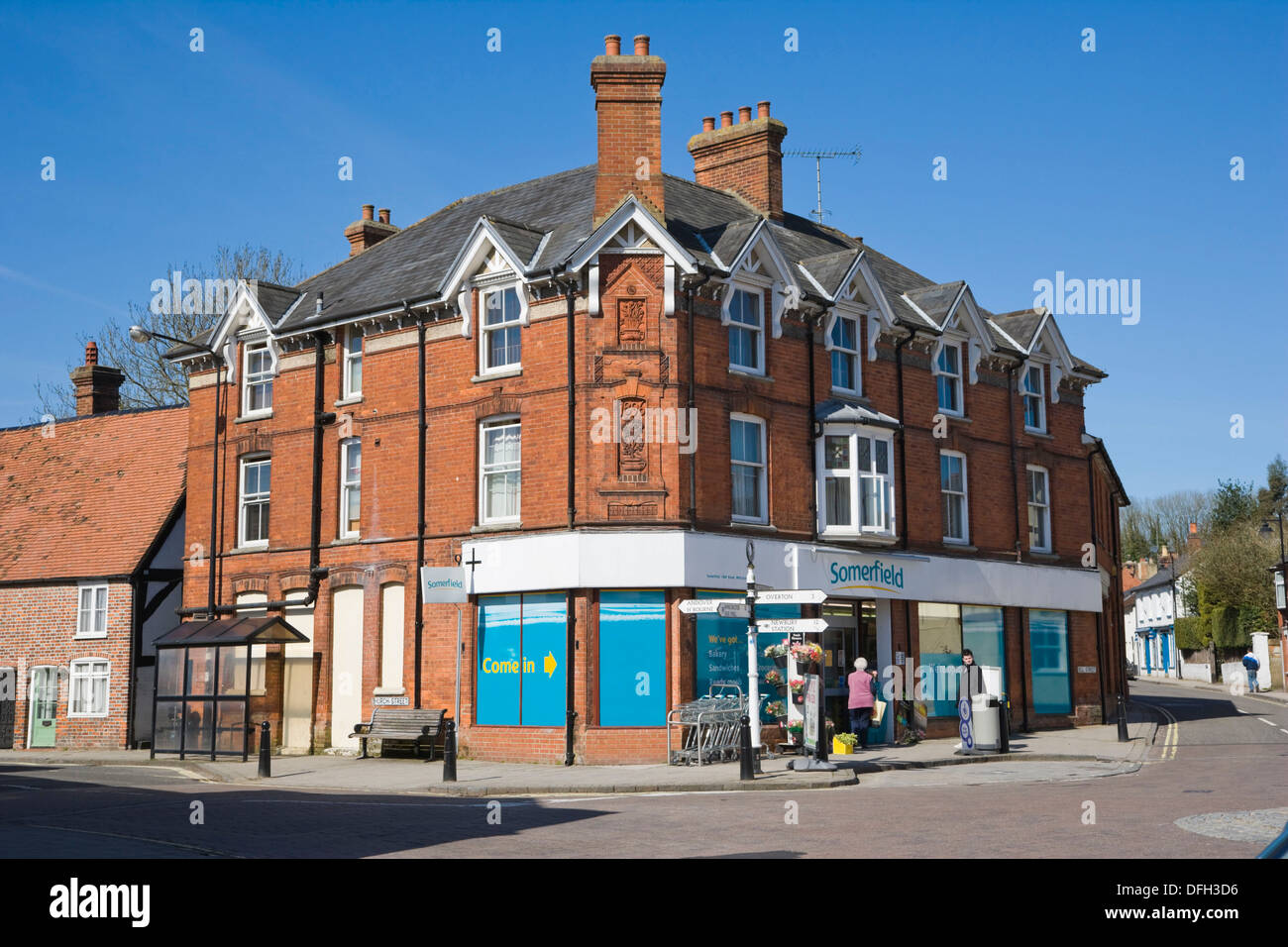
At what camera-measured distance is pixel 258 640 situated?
2648cm

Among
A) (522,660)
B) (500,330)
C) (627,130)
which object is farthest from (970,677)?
(627,130)

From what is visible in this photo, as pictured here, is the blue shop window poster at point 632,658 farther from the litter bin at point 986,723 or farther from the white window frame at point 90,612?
the white window frame at point 90,612

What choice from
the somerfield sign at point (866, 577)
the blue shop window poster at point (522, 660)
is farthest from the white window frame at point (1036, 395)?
the blue shop window poster at point (522, 660)

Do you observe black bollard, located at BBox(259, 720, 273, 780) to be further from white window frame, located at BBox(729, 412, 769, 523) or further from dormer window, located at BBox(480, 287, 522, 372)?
white window frame, located at BBox(729, 412, 769, 523)

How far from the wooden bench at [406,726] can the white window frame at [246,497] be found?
6.33m

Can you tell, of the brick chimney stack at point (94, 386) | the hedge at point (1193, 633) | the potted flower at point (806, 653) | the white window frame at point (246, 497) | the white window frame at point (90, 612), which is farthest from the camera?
the hedge at point (1193, 633)

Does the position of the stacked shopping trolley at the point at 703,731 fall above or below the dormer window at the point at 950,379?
below

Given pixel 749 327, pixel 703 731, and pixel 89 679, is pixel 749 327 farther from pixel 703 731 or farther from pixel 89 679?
pixel 89 679

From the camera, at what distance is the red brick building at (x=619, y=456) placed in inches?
934

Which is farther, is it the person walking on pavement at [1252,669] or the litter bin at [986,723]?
the person walking on pavement at [1252,669]

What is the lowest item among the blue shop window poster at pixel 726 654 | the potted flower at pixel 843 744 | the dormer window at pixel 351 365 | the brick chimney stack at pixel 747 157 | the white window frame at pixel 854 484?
the potted flower at pixel 843 744

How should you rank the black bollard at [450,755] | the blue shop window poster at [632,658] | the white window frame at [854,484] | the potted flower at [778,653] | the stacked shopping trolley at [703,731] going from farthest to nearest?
1. the white window frame at [854,484]
2. the blue shop window poster at [632,658]
3. the potted flower at [778,653]
4. the stacked shopping trolley at [703,731]
5. the black bollard at [450,755]
